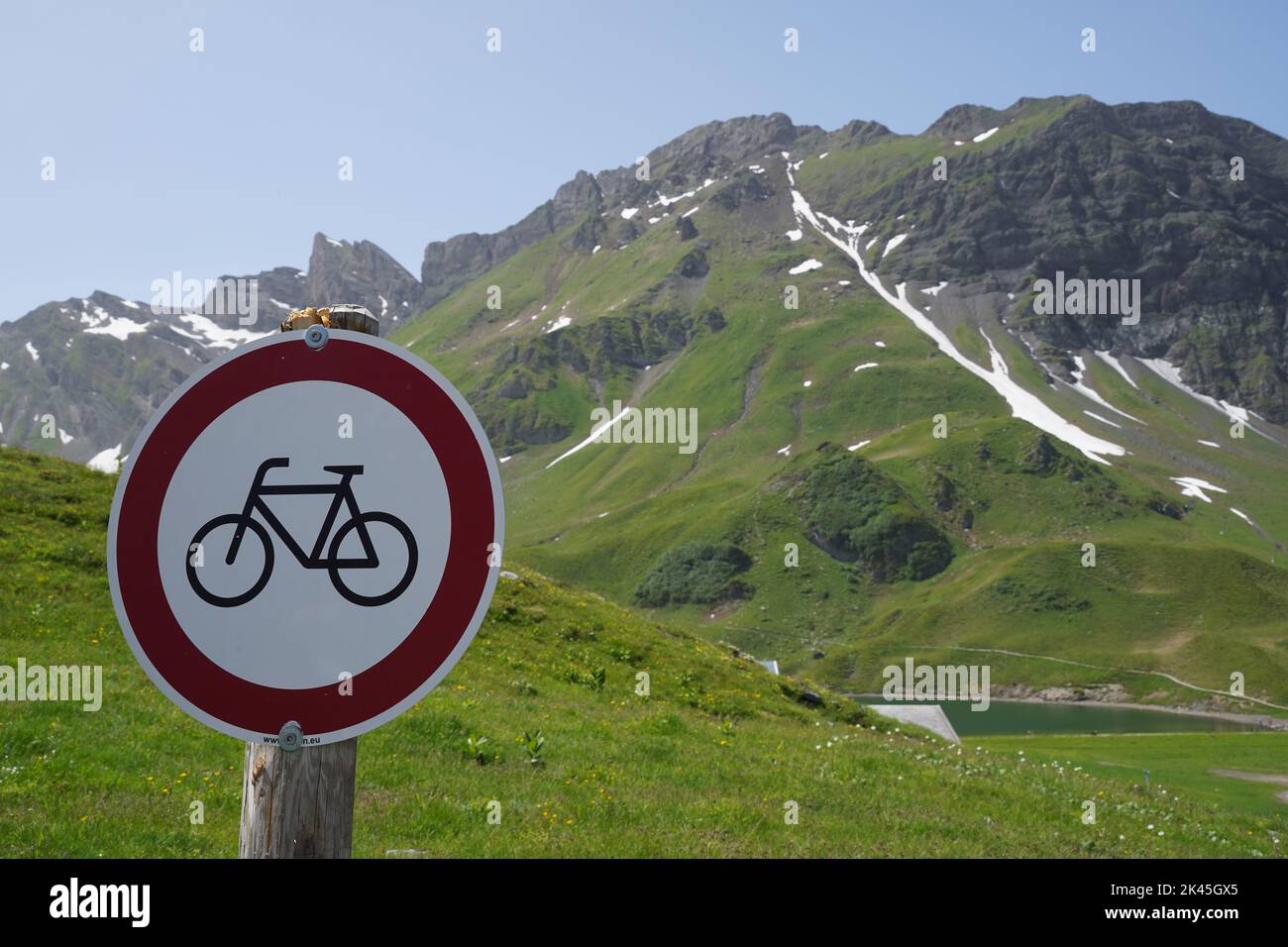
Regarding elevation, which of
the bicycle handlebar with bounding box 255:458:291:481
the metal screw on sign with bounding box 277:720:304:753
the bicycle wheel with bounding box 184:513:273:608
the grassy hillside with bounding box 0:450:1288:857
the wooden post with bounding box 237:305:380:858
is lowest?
the grassy hillside with bounding box 0:450:1288:857

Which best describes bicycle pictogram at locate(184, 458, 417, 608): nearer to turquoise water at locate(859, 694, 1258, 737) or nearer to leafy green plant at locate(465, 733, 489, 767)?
leafy green plant at locate(465, 733, 489, 767)

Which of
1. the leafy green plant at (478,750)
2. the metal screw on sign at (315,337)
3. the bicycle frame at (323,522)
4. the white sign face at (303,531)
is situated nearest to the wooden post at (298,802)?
the white sign face at (303,531)

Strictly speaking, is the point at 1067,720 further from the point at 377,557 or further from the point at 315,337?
the point at 315,337

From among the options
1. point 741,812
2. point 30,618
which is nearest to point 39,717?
point 30,618

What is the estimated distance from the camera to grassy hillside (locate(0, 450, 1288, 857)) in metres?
11.4

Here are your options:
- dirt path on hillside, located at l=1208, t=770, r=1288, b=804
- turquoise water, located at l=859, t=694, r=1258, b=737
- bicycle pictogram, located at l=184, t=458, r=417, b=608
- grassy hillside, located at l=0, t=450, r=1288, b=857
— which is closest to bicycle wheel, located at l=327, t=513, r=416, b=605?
bicycle pictogram, located at l=184, t=458, r=417, b=608

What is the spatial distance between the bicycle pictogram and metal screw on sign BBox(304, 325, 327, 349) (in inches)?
22.8

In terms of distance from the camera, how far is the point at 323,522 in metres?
4.23

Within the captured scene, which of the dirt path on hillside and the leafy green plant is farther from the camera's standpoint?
the dirt path on hillside

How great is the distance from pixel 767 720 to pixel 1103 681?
17909 cm

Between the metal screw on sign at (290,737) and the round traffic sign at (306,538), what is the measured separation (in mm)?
30

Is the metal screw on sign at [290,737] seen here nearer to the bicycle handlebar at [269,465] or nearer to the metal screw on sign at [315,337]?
the bicycle handlebar at [269,465]

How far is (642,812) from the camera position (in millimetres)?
12945
